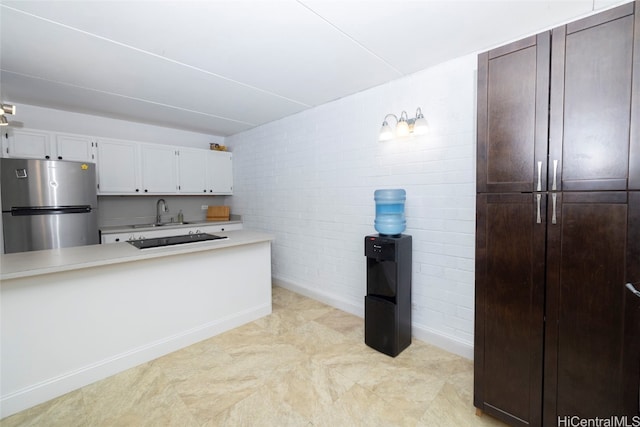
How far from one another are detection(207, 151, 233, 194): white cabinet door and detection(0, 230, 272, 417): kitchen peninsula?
2.33 m

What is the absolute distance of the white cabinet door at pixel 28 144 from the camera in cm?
313

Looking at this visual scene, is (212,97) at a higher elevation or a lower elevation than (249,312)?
higher

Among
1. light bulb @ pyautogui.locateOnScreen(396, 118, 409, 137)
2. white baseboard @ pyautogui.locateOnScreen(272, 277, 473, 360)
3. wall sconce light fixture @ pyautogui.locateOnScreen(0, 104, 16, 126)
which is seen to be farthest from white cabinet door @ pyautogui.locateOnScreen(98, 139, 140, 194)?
light bulb @ pyautogui.locateOnScreen(396, 118, 409, 137)

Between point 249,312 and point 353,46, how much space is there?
9.30 ft

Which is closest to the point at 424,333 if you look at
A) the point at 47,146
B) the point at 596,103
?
the point at 596,103

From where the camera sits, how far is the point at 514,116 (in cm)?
152

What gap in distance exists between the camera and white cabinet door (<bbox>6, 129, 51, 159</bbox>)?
313cm

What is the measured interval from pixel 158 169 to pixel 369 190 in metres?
3.38

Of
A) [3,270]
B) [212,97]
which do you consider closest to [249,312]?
[3,270]

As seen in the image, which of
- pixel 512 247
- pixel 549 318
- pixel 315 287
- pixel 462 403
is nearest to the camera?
pixel 549 318

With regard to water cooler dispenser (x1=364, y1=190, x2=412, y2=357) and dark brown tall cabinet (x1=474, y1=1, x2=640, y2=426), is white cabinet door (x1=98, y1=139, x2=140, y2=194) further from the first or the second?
dark brown tall cabinet (x1=474, y1=1, x2=640, y2=426)

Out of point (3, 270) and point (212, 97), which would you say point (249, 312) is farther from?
point (212, 97)

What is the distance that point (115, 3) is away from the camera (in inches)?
65.4

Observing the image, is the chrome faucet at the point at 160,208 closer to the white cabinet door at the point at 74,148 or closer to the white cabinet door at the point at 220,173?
the white cabinet door at the point at 220,173
